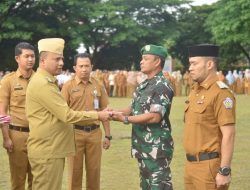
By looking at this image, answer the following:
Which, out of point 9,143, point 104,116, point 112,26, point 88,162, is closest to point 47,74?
point 104,116

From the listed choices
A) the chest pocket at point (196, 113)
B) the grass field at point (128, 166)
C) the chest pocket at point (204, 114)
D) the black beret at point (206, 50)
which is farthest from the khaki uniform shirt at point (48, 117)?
the grass field at point (128, 166)

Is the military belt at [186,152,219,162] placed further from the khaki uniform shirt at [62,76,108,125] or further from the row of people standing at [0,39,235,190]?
the khaki uniform shirt at [62,76,108,125]

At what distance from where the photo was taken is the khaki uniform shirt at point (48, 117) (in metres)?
4.65

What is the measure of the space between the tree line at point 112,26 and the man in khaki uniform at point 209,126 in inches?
1246

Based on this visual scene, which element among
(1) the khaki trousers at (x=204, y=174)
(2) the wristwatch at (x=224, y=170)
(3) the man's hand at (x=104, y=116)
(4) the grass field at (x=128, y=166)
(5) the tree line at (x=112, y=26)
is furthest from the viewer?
(5) the tree line at (x=112, y=26)

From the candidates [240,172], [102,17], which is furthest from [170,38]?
[240,172]

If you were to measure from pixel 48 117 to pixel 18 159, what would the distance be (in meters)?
1.35

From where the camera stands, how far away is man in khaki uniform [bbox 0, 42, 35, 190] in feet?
19.1

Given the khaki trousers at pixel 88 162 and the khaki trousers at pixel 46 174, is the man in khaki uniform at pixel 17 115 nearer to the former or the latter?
the khaki trousers at pixel 88 162

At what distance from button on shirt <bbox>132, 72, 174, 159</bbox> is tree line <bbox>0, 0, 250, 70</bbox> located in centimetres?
3104

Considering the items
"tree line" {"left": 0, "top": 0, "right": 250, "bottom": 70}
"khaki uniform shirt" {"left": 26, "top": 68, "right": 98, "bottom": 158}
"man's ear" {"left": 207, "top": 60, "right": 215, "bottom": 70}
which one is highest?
"tree line" {"left": 0, "top": 0, "right": 250, "bottom": 70}

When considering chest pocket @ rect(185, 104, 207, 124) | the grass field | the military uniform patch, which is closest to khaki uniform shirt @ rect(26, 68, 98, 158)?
chest pocket @ rect(185, 104, 207, 124)

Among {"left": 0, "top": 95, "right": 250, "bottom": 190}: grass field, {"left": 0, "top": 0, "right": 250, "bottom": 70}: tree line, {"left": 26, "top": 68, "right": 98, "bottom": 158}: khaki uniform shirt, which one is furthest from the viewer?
{"left": 0, "top": 0, "right": 250, "bottom": 70}: tree line

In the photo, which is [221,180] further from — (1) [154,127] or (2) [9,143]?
(2) [9,143]
